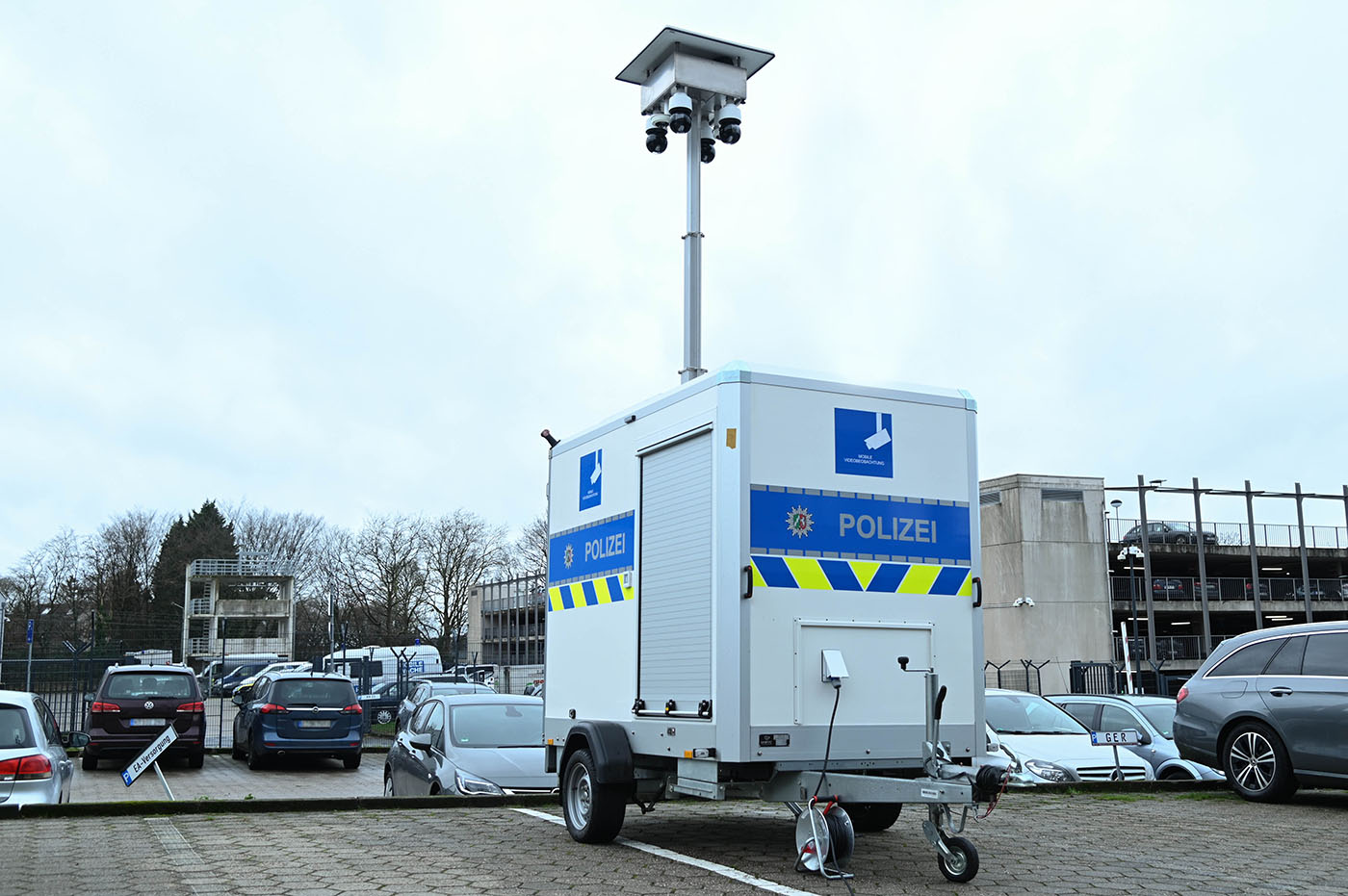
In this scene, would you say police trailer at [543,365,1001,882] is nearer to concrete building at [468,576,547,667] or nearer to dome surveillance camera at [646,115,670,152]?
dome surveillance camera at [646,115,670,152]

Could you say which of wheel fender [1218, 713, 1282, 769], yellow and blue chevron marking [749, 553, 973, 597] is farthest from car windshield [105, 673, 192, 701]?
wheel fender [1218, 713, 1282, 769]

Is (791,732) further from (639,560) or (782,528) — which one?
(639,560)

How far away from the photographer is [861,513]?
8.09 m

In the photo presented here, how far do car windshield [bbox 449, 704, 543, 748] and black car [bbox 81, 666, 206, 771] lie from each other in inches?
379

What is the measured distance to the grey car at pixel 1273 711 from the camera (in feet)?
35.7

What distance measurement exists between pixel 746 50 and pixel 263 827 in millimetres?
8863

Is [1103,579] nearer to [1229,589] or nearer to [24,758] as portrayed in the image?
[1229,589]

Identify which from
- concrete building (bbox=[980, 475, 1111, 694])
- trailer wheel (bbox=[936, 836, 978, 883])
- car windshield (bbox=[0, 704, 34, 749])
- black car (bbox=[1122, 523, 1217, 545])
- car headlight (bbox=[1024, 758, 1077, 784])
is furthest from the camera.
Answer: black car (bbox=[1122, 523, 1217, 545])

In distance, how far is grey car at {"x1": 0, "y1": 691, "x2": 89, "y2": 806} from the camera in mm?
9695

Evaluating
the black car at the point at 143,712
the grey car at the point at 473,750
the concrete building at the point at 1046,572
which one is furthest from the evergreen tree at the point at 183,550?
the grey car at the point at 473,750

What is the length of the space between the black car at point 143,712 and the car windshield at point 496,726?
963 cm

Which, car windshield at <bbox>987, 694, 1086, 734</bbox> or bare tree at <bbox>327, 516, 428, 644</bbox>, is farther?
bare tree at <bbox>327, 516, 428, 644</bbox>

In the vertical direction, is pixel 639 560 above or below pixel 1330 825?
above

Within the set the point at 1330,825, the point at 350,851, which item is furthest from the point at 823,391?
the point at 1330,825
